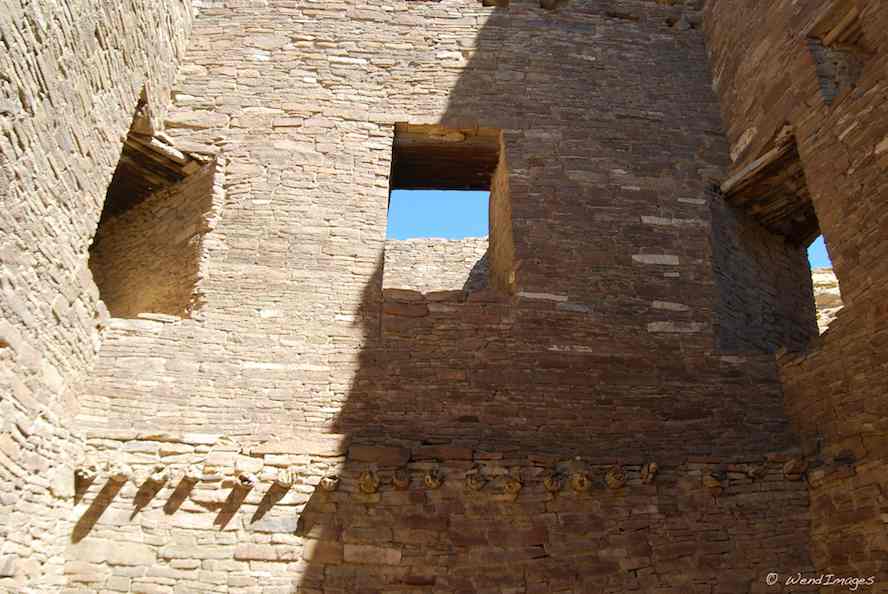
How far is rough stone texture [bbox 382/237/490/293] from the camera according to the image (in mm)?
10578

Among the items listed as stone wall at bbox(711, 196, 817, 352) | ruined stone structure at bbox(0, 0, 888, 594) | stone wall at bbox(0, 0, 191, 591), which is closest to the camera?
stone wall at bbox(0, 0, 191, 591)

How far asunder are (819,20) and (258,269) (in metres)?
5.53

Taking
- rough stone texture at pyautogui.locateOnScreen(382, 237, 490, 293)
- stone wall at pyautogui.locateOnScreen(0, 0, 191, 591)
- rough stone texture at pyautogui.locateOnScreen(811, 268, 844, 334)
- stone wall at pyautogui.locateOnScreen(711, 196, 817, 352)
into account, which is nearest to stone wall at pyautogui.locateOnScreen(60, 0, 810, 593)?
stone wall at pyautogui.locateOnScreen(711, 196, 817, 352)

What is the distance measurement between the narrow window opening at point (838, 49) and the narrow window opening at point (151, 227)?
5.69 meters

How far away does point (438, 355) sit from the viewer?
6.42 m

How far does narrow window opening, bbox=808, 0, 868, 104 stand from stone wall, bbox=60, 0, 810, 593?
1347 millimetres

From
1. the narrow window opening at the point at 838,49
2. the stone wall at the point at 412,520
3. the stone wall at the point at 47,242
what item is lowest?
the stone wall at the point at 412,520

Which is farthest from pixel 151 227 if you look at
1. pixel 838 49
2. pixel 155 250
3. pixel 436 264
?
pixel 838 49

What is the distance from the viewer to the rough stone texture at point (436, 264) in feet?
34.7

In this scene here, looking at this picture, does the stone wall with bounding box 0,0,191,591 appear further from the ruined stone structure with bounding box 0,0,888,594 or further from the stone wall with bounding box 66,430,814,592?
the stone wall with bounding box 66,430,814,592

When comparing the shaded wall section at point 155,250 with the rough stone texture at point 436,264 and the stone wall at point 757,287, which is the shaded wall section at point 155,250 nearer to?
the rough stone texture at point 436,264

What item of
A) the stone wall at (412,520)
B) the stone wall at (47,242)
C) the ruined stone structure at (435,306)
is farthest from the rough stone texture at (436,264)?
the stone wall at (47,242)

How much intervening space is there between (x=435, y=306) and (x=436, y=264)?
421cm

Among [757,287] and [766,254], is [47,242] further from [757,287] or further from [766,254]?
[766,254]
